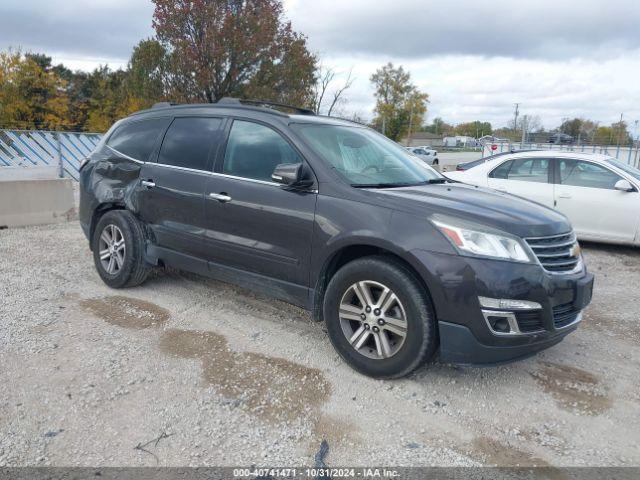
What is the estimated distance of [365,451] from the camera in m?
2.75

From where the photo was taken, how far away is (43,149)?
51.1ft

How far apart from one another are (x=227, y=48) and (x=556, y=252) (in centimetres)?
1934

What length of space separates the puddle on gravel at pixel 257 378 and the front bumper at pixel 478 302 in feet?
2.98

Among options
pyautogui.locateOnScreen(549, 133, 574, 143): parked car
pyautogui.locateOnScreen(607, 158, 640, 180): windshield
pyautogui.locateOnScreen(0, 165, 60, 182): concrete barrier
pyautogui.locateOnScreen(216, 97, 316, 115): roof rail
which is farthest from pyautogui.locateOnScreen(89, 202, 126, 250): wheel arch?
pyautogui.locateOnScreen(549, 133, 574, 143): parked car

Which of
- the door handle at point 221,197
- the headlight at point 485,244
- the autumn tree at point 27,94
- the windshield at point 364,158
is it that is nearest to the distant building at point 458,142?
the autumn tree at point 27,94

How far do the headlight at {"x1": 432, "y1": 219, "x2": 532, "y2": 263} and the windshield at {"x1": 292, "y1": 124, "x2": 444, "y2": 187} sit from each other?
2.79ft

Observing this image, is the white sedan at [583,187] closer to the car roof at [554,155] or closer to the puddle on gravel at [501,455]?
the car roof at [554,155]

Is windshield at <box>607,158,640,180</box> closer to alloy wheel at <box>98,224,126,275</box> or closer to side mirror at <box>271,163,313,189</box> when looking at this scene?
side mirror at <box>271,163,313,189</box>

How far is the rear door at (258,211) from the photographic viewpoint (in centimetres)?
378

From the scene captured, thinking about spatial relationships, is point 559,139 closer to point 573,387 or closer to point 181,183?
point 573,387

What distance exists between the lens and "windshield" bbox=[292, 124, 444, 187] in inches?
153

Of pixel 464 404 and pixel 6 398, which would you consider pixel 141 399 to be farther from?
pixel 464 404

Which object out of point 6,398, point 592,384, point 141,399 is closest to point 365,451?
point 141,399

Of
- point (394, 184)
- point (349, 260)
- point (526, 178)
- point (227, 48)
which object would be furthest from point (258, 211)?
point (227, 48)
